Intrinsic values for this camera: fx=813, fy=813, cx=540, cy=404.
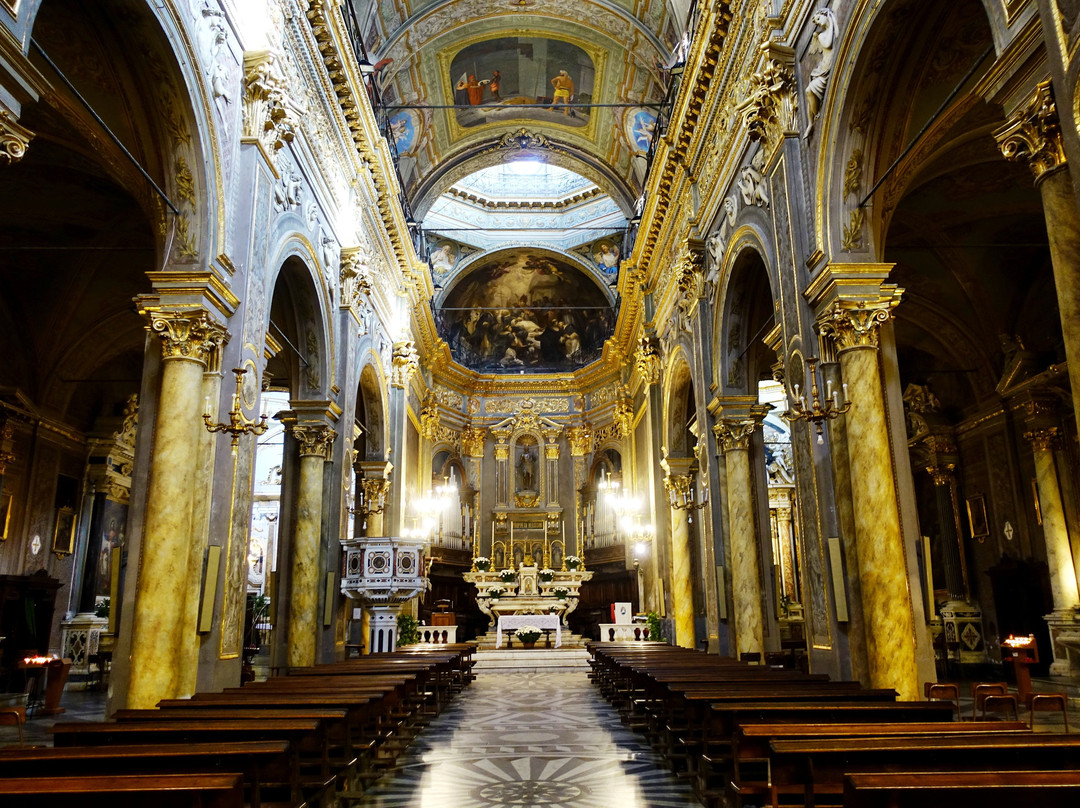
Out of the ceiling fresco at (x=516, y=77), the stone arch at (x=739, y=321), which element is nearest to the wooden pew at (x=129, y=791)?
the stone arch at (x=739, y=321)

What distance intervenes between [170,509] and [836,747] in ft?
20.4

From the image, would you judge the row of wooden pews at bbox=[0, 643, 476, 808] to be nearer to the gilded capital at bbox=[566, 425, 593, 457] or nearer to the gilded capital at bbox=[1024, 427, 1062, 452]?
the gilded capital at bbox=[1024, 427, 1062, 452]

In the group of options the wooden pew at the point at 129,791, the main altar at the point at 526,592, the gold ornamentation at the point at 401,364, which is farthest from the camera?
the main altar at the point at 526,592

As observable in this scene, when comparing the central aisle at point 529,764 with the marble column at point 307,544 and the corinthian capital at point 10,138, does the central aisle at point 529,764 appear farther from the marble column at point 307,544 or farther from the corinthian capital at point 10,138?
the corinthian capital at point 10,138

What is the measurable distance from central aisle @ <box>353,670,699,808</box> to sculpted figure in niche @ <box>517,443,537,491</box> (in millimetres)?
17880

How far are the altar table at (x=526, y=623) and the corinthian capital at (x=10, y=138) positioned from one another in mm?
16523

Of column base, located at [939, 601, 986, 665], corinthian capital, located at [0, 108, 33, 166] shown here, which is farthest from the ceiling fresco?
corinthian capital, located at [0, 108, 33, 166]

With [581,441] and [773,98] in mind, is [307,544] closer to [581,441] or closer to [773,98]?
[773,98]

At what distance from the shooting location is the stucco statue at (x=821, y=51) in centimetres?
837

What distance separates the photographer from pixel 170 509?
762 centimetres

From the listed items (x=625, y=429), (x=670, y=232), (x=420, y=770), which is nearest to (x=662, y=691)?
(x=420, y=770)

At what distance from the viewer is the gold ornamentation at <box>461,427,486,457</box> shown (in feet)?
96.0

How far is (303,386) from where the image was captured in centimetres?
1336

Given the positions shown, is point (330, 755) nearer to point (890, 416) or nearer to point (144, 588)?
point (144, 588)
